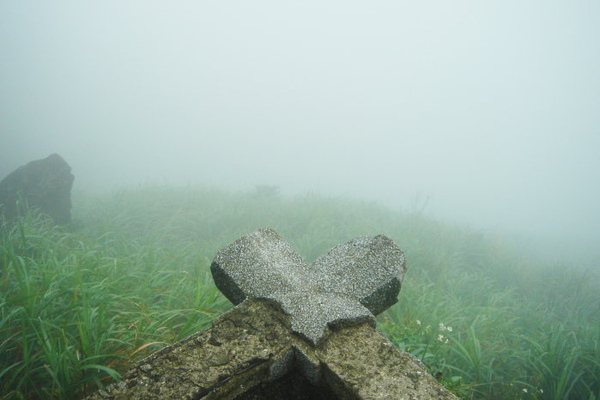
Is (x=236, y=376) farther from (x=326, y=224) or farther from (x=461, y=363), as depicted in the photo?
(x=326, y=224)

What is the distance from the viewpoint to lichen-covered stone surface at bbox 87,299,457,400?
0.86m

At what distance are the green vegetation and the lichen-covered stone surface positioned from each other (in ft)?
2.05

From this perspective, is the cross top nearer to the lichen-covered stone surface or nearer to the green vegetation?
the lichen-covered stone surface

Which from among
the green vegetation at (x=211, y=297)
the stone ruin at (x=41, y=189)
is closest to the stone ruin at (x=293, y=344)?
the green vegetation at (x=211, y=297)

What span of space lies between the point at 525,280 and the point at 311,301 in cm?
741

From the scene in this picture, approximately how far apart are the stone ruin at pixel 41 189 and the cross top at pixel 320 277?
594 cm

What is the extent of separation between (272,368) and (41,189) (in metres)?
6.81

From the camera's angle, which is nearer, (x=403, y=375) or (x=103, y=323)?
(x=403, y=375)

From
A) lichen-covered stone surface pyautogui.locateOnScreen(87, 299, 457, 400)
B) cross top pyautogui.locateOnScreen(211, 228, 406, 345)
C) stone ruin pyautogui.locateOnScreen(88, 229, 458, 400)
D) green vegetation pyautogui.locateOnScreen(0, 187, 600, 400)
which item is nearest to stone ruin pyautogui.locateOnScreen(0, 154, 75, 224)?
green vegetation pyautogui.locateOnScreen(0, 187, 600, 400)

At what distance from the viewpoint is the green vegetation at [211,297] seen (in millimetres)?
1691

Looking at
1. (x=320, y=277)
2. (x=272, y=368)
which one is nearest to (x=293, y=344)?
(x=272, y=368)

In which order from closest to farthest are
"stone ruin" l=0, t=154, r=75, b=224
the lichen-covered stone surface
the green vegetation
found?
the lichen-covered stone surface → the green vegetation → "stone ruin" l=0, t=154, r=75, b=224

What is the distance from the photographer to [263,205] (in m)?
8.56

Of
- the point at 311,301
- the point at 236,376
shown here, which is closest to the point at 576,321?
the point at 311,301
